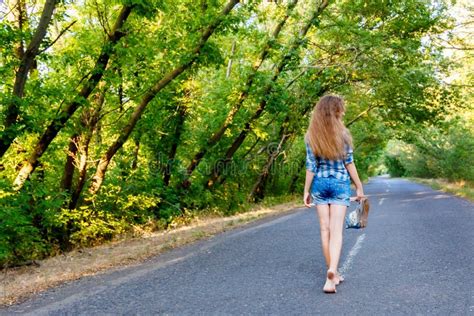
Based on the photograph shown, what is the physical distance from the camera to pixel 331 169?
4.61 metres

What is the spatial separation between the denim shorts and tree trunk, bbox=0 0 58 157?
4.85m

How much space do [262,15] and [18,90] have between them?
28.4ft

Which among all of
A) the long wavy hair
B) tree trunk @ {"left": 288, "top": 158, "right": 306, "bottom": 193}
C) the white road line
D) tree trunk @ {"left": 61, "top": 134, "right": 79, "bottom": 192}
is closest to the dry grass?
tree trunk @ {"left": 61, "top": 134, "right": 79, "bottom": 192}

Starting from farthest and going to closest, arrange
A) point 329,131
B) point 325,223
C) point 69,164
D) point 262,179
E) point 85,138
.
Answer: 1. point 262,179
2. point 69,164
3. point 85,138
4. point 325,223
5. point 329,131

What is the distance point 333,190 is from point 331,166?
262 millimetres

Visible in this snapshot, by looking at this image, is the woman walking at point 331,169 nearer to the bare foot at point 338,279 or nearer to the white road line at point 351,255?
the bare foot at point 338,279

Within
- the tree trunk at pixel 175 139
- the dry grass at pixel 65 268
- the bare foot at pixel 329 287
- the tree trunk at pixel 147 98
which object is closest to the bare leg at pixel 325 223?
the bare foot at pixel 329 287

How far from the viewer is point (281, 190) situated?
81.7 feet

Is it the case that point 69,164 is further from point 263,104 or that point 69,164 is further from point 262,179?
point 262,179

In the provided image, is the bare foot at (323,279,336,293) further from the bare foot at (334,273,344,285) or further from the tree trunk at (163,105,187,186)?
the tree trunk at (163,105,187,186)

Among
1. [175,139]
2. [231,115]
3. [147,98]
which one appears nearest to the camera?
[147,98]

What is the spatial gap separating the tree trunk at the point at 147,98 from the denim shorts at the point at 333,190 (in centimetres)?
632

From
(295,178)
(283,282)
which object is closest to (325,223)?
(283,282)

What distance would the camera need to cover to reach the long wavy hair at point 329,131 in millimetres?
4520
